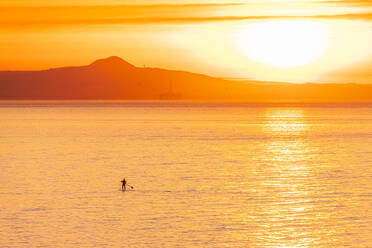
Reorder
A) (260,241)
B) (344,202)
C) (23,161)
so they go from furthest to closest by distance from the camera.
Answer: (23,161)
(344,202)
(260,241)

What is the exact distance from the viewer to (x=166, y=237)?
33719mm

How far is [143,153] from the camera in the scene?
270 feet

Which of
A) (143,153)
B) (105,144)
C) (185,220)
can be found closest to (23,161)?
(143,153)

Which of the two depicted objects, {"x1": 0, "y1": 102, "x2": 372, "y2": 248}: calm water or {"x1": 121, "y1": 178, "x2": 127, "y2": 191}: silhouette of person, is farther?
{"x1": 121, "y1": 178, "x2": 127, "y2": 191}: silhouette of person

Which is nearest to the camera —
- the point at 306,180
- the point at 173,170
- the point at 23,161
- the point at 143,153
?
the point at 306,180

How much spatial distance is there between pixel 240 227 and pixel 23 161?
1588 inches

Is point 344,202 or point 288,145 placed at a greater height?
point 288,145

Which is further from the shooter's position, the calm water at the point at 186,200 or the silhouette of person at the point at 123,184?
the silhouette of person at the point at 123,184

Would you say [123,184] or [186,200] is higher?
[123,184]

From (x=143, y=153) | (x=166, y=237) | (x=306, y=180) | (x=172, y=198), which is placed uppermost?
(x=143, y=153)

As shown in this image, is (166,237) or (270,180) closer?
(166,237)

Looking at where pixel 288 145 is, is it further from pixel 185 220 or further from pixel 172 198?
pixel 185 220

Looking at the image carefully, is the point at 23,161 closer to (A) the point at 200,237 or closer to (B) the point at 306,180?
(B) the point at 306,180

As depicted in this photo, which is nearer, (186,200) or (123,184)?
(186,200)
